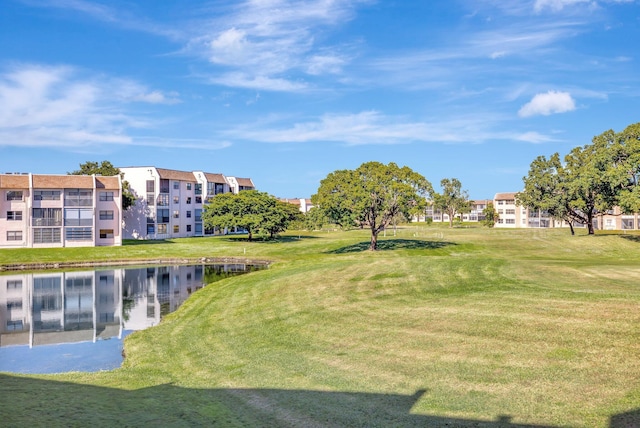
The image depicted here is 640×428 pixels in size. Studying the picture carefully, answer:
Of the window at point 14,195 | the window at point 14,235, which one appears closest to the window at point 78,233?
the window at point 14,235

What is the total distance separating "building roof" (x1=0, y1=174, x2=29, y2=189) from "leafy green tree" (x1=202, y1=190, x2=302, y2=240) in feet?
111

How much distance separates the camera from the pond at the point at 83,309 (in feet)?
80.8

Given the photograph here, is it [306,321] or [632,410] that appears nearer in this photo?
[632,410]

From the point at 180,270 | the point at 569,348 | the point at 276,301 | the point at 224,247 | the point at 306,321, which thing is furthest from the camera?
the point at 224,247

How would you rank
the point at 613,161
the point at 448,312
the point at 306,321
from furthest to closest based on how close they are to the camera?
1. the point at 613,161
2. the point at 306,321
3. the point at 448,312

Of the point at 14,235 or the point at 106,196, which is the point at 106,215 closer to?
the point at 106,196

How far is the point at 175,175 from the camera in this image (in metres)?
121

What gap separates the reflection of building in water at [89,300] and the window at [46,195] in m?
33.2

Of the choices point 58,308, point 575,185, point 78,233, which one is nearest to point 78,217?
point 78,233

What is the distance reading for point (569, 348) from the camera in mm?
16719

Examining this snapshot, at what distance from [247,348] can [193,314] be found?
1105 cm

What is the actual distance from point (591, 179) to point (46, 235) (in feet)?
287

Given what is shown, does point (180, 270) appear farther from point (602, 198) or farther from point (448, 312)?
point (602, 198)

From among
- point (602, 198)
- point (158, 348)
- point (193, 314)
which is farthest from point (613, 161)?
point (158, 348)
